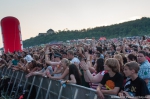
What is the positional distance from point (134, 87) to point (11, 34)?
19.1 m

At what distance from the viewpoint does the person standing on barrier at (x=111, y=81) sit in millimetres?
4055

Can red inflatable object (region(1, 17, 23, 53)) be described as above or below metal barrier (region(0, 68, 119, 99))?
above

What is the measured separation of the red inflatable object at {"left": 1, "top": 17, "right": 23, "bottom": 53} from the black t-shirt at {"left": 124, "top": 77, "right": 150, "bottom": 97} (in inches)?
740

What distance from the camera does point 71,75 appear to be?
5.56 meters

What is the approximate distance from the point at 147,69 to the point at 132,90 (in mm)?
1152

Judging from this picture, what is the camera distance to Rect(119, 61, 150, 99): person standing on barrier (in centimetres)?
365

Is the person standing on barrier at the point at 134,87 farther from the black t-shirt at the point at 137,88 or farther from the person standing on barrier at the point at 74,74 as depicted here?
the person standing on barrier at the point at 74,74

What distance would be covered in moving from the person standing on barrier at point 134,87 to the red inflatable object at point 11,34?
1874cm

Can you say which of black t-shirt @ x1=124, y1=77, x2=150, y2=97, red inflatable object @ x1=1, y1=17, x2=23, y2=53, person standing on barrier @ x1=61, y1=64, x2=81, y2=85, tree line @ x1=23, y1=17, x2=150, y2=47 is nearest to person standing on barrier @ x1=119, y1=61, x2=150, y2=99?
black t-shirt @ x1=124, y1=77, x2=150, y2=97

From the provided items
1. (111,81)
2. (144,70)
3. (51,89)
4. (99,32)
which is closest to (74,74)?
(51,89)

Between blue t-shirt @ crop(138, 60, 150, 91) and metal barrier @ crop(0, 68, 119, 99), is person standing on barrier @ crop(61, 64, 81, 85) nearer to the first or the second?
metal barrier @ crop(0, 68, 119, 99)

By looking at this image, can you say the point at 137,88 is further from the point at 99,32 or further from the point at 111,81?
the point at 99,32

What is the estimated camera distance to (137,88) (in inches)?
149

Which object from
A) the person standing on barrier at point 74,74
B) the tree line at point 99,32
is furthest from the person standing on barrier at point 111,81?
the tree line at point 99,32
